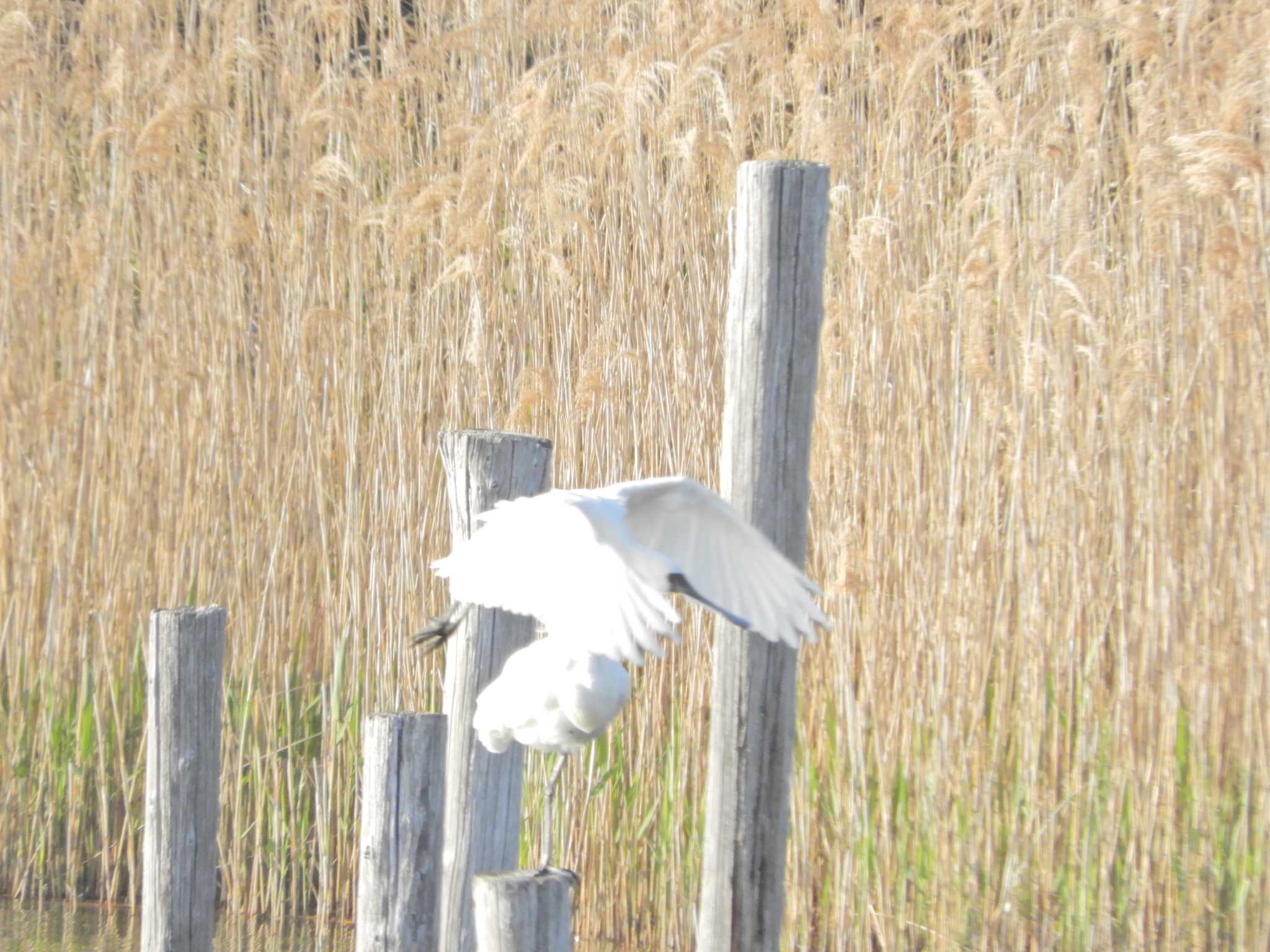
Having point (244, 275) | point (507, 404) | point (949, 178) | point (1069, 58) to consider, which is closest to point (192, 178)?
point (244, 275)

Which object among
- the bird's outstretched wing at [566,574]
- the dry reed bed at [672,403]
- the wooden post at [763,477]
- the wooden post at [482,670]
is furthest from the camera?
the dry reed bed at [672,403]

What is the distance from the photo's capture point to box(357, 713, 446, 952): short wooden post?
75.6 inches

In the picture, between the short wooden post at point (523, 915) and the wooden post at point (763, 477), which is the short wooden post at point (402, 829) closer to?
the short wooden post at point (523, 915)

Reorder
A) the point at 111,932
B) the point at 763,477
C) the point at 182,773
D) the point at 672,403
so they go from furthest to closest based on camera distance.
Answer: the point at 111,932 → the point at 672,403 → the point at 182,773 → the point at 763,477

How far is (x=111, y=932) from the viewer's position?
139 inches

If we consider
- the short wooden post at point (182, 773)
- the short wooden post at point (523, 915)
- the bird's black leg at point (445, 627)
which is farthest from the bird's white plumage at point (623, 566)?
the short wooden post at point (182, 773)

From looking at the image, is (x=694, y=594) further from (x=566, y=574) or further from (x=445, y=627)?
(x=445, y=627)

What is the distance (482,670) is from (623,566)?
1.52 ft

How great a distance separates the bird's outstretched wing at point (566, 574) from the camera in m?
1.69

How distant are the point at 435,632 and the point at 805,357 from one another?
0.65 meters

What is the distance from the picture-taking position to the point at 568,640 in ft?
5.77

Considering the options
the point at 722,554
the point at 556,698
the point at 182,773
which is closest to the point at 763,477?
the point at 722,554

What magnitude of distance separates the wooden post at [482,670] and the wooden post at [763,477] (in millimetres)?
298

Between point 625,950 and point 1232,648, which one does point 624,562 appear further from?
point 625,950
